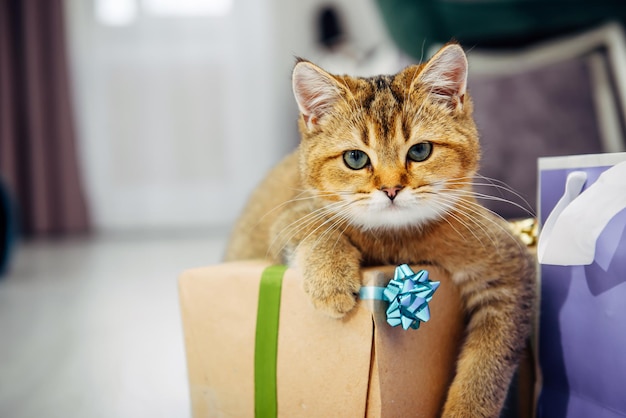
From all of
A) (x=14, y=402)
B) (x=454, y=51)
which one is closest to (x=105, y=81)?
(x=14, y=402)

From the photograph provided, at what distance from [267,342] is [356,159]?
1.02ft

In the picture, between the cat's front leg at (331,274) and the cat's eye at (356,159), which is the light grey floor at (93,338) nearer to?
the cat's front leg at (331,274)

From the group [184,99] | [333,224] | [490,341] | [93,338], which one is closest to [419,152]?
[333,224]

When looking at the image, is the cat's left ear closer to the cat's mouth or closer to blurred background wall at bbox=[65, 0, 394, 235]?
the cat's mouth

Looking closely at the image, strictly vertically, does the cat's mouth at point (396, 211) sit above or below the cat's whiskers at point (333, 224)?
above

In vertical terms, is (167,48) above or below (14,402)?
above

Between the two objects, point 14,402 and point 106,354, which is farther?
point 106,354

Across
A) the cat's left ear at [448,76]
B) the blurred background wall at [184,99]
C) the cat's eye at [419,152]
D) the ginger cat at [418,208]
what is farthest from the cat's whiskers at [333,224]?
the blurred background wall at [184,99]

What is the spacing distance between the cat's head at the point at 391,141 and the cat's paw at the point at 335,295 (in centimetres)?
12

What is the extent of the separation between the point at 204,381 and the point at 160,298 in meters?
1.14

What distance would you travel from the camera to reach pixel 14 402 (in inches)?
43.8

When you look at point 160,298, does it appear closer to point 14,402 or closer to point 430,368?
point 14,402

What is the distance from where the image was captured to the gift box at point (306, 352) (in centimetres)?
79

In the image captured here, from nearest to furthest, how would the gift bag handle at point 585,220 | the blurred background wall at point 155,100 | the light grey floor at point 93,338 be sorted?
the gift bag handle at point 585,220
the light grey floor at point 93,338
the blurred background wall at point 155,100
